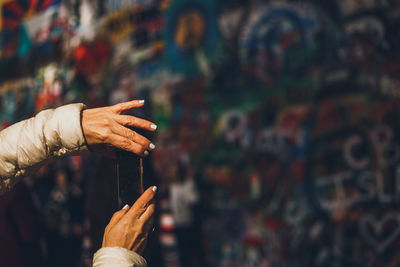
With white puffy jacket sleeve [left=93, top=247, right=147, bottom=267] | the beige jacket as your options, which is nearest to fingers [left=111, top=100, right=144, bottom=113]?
the beige jacket

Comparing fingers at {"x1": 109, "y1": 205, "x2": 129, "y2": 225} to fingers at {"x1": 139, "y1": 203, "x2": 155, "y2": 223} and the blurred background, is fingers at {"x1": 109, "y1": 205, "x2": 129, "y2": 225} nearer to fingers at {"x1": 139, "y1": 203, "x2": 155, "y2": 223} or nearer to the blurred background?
fingers at {"x1": 139, "y1": 203, "x2": 155, "y2": 223}

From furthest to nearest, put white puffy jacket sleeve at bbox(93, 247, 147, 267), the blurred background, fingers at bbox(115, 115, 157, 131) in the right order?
the blurred background
fingers at bbox(115, 115, 157, 131)
white puffy jacket sleeve at bbox(93, 247, 147, 267)

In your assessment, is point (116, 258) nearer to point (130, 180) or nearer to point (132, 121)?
point (130, 180)

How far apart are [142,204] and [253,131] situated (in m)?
2.84

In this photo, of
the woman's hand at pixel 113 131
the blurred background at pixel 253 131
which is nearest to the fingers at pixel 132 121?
the woman's hand at pixel 113 131

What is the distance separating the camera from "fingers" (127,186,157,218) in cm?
125

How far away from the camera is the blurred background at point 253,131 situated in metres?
3.27

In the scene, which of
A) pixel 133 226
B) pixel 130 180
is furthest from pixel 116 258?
pixel 130 180

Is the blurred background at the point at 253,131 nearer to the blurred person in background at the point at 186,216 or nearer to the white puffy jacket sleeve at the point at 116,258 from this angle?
the blurred person in background at the point at 186,216

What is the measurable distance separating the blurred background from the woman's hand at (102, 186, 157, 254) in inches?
28.1

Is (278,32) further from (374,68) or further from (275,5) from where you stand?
(374,68)

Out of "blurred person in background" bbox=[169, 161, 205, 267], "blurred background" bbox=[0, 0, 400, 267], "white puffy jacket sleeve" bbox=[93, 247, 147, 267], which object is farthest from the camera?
"blurred person in background" bbox=[169, 161, 205, 267]

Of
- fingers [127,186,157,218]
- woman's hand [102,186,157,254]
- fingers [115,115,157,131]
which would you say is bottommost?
woman's hand [102,186,157,254]

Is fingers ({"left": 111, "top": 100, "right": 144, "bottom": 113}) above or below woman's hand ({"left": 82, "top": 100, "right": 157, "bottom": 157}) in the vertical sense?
above
